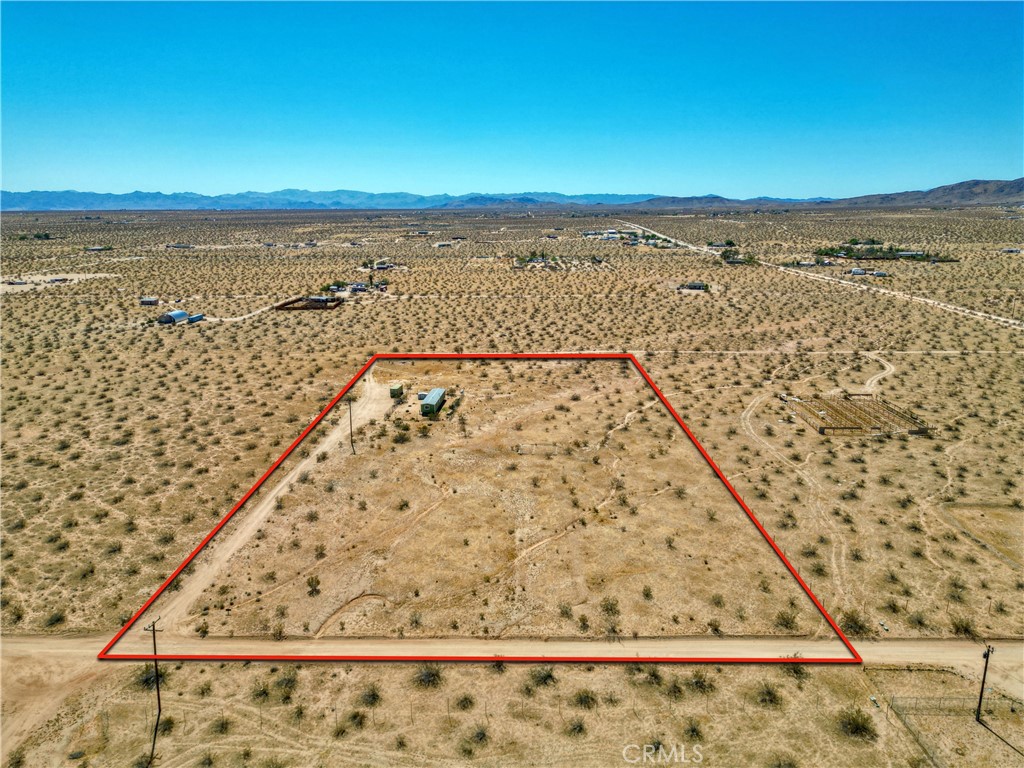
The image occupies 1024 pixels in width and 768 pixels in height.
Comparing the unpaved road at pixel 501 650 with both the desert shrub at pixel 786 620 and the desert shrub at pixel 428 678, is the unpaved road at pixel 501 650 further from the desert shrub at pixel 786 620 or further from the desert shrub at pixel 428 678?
the desert shrub at pixel 428 678

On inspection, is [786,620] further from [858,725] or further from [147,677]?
[147,677]

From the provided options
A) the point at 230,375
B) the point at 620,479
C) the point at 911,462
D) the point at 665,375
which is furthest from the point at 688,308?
the point at 230,375

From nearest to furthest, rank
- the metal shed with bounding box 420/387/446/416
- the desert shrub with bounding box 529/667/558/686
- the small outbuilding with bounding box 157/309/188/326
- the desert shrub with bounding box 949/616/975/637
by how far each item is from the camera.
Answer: the desert shrub with bounding box 529/667/558/686
the desert shrub with bounding box 949/616/975/637
the metal shed with bounding box 420/387/446/416
the small outbuilding with bounding box 157/309/188/326

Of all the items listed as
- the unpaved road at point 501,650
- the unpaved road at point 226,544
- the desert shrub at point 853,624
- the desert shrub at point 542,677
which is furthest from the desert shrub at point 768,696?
the unpaved road at point 226,544

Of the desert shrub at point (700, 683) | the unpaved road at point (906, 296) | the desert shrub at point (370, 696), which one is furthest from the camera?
the unpaved road at point (906, 296)

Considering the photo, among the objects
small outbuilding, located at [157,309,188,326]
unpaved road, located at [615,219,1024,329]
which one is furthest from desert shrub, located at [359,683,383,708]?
unpaved road, located at [615,219,1024,329]

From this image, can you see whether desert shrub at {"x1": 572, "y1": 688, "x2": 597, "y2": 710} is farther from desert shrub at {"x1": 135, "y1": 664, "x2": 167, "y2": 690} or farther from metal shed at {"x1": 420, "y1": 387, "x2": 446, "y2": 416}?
metal shed at {"x1": 420, "y1": 387, "x2": 446, "y2": 416}
